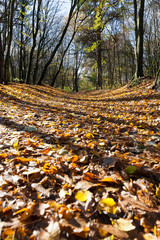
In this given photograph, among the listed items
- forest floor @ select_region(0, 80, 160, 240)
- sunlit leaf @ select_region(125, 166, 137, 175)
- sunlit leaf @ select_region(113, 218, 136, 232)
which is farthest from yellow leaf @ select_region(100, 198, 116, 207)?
sunlit leaf @ select_region(125, 166, 137, 175)

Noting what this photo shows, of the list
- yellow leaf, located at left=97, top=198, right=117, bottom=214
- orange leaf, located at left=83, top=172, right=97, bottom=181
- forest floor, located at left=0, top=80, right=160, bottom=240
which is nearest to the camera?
forest floor, located at left=0, top=80, right=160, bottom=240

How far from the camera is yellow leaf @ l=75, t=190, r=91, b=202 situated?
3.58 ft

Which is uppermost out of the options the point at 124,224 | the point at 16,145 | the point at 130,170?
the point at 16,145

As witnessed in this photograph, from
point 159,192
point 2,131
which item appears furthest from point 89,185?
point 2,131

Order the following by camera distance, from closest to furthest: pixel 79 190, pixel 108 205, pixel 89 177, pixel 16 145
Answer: pixel 108 205
pixel 79 190
pixel 89 177
pixel 16 145

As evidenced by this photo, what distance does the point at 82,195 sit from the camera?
1.12 m

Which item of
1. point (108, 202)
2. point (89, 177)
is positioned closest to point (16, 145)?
point (89, 177)

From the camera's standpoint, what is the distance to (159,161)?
159 cm

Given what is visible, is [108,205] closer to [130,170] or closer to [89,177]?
[89,177]

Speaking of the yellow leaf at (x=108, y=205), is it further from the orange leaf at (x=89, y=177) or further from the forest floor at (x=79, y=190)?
the orange leaf at (x=89, y=177)

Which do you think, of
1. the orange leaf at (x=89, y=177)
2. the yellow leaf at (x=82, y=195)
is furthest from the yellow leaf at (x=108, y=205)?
the orange leaf at (x=89, y=177)

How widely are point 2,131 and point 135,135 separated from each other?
227cm

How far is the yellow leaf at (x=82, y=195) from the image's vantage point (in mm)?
1091

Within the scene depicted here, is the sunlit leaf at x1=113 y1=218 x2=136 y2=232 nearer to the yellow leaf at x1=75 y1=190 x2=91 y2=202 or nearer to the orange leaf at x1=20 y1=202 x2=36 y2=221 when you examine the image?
the yellow leaf at x1=75 y1=190 x2=91 y2=202
